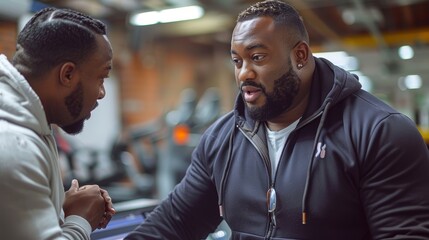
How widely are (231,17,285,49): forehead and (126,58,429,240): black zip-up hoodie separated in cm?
21

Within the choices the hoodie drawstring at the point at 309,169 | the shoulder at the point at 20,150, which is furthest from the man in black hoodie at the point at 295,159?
the shoulder at the point at 20,150

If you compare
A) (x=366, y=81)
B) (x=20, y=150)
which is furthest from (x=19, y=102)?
(x=366, y=81)

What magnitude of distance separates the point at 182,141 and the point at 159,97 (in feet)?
16.7

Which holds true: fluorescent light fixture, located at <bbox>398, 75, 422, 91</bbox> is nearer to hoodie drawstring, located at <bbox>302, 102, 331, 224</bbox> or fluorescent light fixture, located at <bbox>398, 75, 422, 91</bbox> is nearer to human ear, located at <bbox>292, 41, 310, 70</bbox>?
human ear, located at <bbox>292, 41, 310, 70</bbox>

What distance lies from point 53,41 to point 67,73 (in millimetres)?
86

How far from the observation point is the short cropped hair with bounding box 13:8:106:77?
121cm

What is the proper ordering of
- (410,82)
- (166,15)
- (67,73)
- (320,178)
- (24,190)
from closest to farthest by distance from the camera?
(24,190), (67,73), (320,178), (166,15), (410,82)

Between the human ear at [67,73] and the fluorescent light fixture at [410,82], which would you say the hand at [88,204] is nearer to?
the human ear at [67,73]

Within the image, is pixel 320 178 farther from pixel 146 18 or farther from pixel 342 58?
pixel 342 58

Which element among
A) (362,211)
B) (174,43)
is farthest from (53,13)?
(174,43)

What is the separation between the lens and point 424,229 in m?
1.30

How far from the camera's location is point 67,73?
4.05 feet

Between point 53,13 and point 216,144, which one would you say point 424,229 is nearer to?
point 216,144

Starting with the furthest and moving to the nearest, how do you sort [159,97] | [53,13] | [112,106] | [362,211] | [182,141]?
1. [159,97]
2. [112,106]
3. [182,141]
4. [362,211]
5. [53,13]
